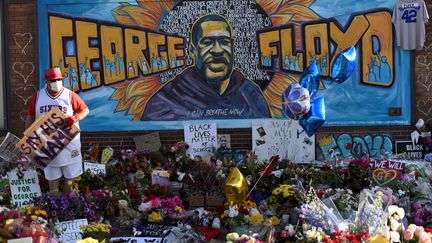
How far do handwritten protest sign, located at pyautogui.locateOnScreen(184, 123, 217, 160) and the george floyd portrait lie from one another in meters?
0.17

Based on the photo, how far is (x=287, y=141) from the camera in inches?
384

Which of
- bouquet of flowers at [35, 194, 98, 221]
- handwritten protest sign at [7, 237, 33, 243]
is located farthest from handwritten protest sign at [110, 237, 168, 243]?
handwritten protest sign at [7, 237, 33, 243]

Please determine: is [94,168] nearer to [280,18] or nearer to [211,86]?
[211,86]

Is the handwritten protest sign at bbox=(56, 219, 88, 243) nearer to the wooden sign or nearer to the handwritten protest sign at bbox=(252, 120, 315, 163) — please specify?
the handwritten protest sign at bbox=(252, 120, 315, 163)

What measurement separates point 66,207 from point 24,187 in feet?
5.20

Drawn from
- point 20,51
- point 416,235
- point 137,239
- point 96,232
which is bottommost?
point 137,239

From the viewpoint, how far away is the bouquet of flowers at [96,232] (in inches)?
232

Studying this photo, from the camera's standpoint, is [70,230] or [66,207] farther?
[66,207]

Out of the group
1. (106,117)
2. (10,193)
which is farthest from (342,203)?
(106,117)

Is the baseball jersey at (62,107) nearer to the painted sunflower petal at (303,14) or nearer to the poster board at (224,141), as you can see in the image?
the poster board at (224,141)

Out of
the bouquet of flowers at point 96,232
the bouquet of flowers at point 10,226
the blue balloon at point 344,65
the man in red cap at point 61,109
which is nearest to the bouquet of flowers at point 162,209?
the bouquet of flowers at point 96,232

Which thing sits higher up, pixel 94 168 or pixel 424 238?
pixel 94 168

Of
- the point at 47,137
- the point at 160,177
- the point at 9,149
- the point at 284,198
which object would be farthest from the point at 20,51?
the point at 284,198

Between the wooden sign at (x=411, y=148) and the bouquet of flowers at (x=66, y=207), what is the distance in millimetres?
5334
